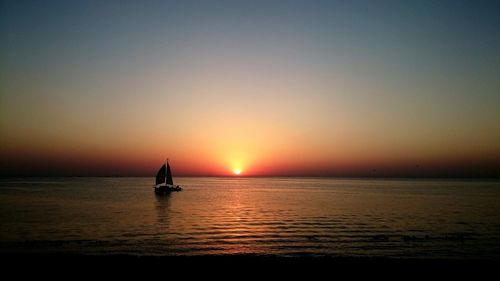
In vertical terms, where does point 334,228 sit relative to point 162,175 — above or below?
below

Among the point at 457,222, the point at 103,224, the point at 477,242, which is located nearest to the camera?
the point at 477,242

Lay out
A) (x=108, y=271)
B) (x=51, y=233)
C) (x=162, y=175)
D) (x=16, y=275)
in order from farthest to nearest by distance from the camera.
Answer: (x=162, y=175) < (x=51, y=233) < (x=108, y=271) < (x=16, y=275)

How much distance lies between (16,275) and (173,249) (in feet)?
49.3

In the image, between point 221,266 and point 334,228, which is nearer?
point 221,266

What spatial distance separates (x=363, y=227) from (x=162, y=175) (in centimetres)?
9277

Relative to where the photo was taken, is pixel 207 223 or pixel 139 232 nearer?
pixel 139 232

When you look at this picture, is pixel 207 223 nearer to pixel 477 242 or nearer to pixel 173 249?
pixel 173 249

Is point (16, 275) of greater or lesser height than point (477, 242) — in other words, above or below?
above

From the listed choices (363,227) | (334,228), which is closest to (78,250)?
(334,228)

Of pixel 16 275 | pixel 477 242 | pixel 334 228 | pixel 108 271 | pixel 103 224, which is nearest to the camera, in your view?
pixel 16 275

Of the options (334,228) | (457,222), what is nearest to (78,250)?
(334,228)

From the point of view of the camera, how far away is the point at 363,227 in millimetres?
44188

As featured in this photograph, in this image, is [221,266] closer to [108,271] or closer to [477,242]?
[108,271]

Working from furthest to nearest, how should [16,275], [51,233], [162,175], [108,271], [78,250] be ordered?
1. [162,175]
2. [51,233]
3. [78,250]
4. [108,271]
5. [16,275]
